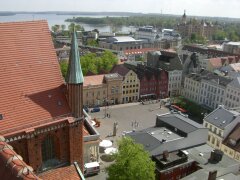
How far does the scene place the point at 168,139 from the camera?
169 ft

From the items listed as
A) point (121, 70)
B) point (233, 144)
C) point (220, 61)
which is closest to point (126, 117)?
point (121, 70)

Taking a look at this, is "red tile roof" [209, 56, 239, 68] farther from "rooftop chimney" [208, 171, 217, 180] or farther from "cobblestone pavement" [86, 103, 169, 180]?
"rooftop chimney" [208, 171, 217, 180]

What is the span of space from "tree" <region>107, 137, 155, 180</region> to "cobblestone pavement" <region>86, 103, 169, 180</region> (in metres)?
24.3

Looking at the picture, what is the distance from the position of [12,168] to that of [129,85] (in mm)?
75673

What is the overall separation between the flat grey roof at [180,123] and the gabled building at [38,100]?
28.3 m

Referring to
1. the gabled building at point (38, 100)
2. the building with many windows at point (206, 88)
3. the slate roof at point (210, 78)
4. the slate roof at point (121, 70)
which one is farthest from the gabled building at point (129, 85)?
the gabled building at point (38, 100)

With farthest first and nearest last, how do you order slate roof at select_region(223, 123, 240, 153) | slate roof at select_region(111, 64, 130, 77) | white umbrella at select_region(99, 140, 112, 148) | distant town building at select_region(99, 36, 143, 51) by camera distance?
distant town building at select_region(99, 36, 143, 51) → slate roof at select_region(111, 64, 130, 77) → white umbrella at select_region(99, 140, 112, 148) → slate roof at select_region(223, 123, 240, 153)

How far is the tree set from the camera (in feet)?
127

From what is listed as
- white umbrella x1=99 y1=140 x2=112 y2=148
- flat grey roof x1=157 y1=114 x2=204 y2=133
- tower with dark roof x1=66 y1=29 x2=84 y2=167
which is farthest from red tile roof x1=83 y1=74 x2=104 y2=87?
tower with dark roof x1=66 y1=29 x2=84 y2=167

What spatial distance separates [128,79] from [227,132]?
128 ft

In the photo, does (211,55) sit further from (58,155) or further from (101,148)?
(58,155)

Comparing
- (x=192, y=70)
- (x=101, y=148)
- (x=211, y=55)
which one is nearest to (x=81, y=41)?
(x=211, y=55)

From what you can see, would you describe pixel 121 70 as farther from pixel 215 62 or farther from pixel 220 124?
pixel 215 62

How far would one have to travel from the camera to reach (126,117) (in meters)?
81.0
